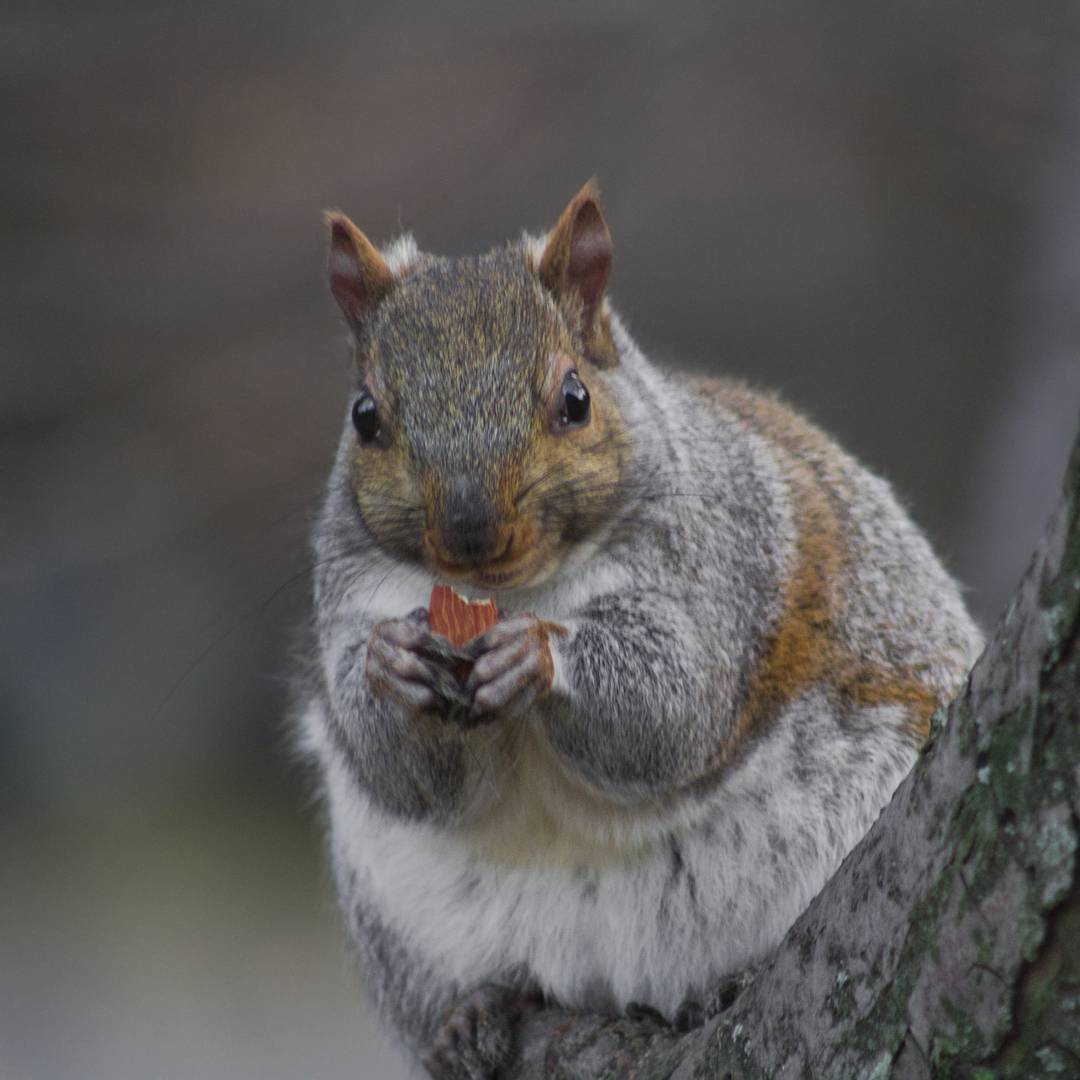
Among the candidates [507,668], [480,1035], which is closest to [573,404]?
[507,668]

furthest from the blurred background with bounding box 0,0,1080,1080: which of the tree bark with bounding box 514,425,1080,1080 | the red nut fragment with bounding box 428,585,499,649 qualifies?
the tree bark with bounding box 514,425,1080,1080

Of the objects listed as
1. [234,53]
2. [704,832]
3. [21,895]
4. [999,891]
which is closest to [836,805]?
[704,832]

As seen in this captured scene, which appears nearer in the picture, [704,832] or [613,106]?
[704,832]

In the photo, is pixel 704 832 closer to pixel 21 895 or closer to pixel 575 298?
pixel 575 298

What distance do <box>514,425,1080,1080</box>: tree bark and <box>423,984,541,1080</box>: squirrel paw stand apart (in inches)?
36.5

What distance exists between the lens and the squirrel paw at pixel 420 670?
2.19 m

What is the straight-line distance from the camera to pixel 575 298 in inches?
104

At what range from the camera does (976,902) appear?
1473mm

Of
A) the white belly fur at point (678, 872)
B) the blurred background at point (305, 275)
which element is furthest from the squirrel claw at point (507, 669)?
the blurred background at point (305, 275)

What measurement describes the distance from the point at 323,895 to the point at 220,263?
2.38 m

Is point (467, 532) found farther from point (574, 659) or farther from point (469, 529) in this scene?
point (574, 659)

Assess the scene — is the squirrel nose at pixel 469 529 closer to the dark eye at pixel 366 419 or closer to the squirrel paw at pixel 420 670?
the squirrel paw at pixel 420 670

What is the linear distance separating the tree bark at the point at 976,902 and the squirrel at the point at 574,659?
620 millimetres

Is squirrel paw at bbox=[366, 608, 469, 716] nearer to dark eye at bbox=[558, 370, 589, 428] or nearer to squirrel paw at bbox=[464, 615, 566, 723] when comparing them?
squirrel paw at bbox=[464, 615, 566, 723]
